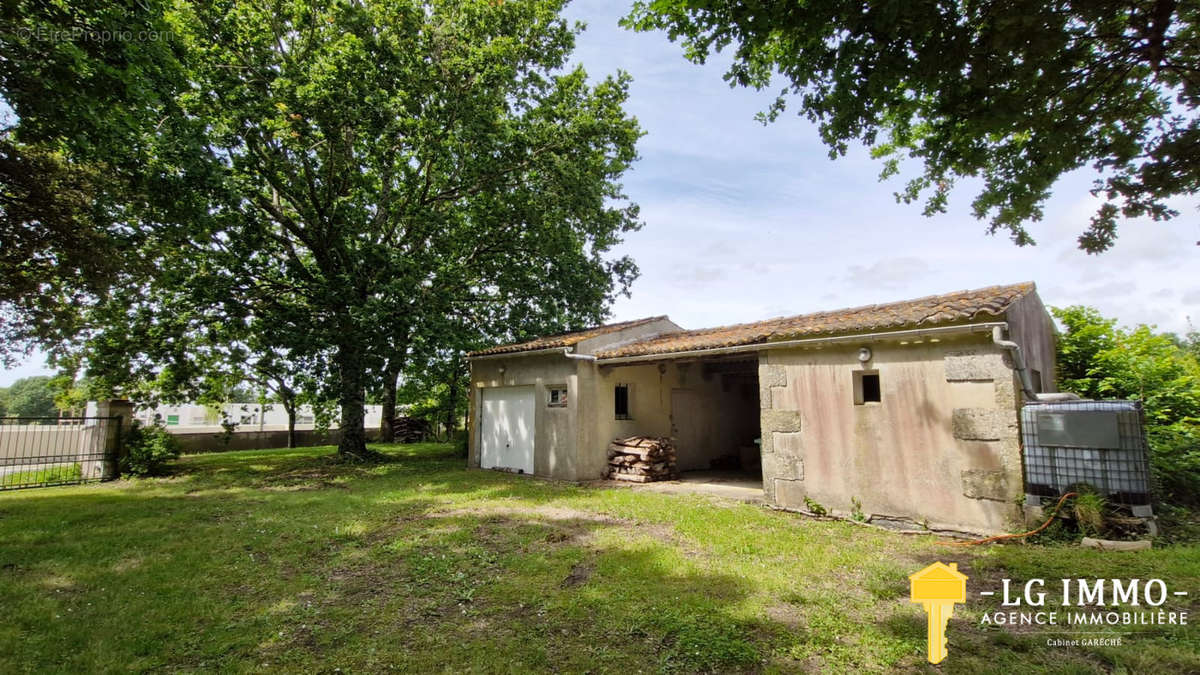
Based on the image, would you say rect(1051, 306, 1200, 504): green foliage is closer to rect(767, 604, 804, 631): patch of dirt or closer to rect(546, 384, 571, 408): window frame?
rect(767, 604, 804, 631): patch of dirt

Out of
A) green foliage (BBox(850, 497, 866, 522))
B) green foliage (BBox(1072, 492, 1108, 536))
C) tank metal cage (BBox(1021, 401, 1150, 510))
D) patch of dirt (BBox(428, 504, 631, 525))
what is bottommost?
patch of dirt (BBox(428, 504, 631, 525))

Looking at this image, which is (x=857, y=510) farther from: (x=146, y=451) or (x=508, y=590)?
(x=146, y=451)

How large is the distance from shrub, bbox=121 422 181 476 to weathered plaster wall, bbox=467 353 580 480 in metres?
8.57

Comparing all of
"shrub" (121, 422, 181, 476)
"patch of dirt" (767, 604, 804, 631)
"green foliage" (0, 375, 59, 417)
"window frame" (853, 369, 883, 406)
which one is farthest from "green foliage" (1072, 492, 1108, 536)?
"green foliage" (0, 375, 59, 417)

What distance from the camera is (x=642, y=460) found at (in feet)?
37.7

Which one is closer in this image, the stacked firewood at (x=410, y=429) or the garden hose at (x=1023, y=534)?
the garden hose at (x=1023, y=534)

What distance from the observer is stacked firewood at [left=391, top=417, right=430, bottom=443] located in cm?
2589

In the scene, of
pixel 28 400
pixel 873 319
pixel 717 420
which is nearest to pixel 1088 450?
pixel 873 319

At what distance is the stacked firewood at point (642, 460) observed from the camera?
1148cm

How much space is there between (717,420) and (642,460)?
3843mm

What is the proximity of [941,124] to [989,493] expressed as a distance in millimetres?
4563

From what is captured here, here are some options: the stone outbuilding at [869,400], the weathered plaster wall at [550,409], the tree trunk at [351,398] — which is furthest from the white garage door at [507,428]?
the tree trunk at [351,398]

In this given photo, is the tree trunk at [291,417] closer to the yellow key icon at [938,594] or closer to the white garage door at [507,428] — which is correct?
the white garage door at [507,428]

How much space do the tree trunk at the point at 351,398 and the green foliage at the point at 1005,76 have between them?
11.2 metres
